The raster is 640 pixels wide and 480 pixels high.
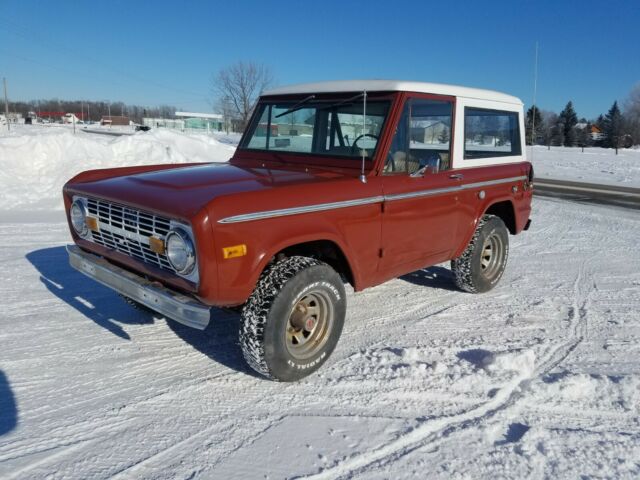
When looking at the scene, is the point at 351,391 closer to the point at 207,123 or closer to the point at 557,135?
the point at 207,123

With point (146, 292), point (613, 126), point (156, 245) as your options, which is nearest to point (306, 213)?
point (156, 245)

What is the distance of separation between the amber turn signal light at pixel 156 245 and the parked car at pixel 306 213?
0.5 inches

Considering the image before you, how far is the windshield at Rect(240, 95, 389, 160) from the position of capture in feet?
13.5

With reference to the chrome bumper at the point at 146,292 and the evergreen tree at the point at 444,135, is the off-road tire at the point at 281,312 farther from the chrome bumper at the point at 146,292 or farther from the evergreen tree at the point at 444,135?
the evergreen tree at the point at 444,135

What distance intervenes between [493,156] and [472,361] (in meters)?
2.46

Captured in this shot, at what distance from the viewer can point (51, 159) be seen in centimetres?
1206

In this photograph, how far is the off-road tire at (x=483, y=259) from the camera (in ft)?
16.8

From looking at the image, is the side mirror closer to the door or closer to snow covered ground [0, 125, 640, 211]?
the door

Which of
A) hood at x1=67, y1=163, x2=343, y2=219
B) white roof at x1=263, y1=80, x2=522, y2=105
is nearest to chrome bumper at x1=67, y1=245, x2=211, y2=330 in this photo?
hood at x1=67, y1=163, x2=343, y2=219

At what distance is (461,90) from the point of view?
4.72 meters

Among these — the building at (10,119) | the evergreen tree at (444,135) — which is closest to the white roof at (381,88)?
the evergreen tree at (444,135)

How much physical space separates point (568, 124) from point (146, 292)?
67463 mm

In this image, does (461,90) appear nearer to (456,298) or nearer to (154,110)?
(456,298)

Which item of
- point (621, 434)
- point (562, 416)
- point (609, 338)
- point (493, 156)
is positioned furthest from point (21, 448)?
point (493, 156)
